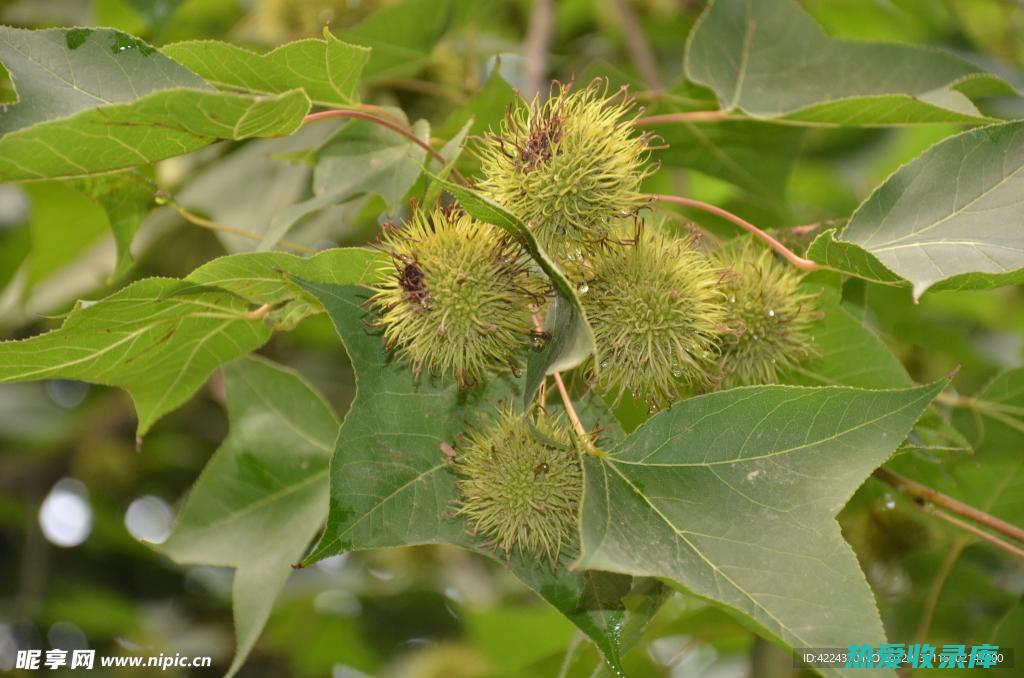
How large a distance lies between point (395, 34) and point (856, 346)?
1.18m

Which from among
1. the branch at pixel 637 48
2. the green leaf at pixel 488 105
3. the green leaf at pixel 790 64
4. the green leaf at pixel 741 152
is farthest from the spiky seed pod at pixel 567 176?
the branch at pixel 637 48

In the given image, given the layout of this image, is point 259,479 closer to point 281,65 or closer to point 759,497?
point 281,65

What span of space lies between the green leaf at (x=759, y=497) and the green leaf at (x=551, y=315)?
0.54 feet

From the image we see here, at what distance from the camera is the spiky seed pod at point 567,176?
4.37ft

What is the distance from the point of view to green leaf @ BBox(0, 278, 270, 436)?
141 centimetres

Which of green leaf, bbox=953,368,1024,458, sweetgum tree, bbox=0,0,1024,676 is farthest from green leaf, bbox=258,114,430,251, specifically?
green leaf, bbox=953,368,1024,458

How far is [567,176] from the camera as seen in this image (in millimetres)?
1326

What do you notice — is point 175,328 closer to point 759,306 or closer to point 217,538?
point 217,538

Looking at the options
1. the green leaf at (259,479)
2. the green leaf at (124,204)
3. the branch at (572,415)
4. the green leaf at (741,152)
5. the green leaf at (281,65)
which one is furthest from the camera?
the green leaf at (741,152)

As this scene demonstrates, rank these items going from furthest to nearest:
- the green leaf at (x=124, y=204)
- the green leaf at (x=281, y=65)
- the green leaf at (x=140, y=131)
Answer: the green leaf at (x=124, y=204) < the green leaf at (x=281, y=65) < the green leaf at (x=140, y=131)

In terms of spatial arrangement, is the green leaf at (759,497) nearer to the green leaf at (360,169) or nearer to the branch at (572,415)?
the branch at (572,415)

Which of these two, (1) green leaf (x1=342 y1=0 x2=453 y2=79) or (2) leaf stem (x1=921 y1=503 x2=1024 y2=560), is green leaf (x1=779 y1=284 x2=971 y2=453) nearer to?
(2) leaf stem (x1=921 y1=503 x2=1024 y2=560)

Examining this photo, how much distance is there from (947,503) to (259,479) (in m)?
1.27

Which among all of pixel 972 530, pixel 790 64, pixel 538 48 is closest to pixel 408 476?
pixel 972 530
